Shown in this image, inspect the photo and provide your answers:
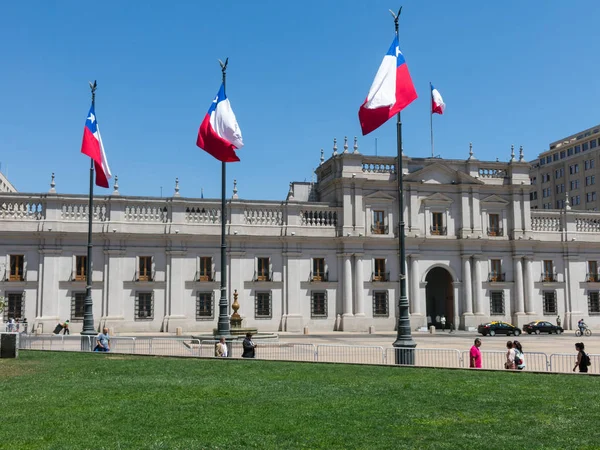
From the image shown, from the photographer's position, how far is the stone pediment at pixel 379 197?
56.7 m

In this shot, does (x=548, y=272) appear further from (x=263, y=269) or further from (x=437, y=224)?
(x=263, y=269)

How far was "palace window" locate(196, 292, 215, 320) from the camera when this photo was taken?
52656 mm

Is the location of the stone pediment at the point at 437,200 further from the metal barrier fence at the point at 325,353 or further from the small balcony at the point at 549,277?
the metal barrier fence at the point at 325,353

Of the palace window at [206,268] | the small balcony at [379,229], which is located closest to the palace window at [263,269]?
the palace window at [206,268]

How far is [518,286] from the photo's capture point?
59.1 meters

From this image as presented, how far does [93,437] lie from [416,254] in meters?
47.7

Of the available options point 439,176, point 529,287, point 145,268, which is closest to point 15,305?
point 145,268

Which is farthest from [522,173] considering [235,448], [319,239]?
[235,448]

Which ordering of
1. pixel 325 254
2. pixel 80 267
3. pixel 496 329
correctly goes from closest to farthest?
pixel 80 267 → pixel 496 329 → pixel 325 254

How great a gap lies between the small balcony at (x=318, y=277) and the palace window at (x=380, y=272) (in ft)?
13.9

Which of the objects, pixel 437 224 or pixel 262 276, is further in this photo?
pixel 437 224

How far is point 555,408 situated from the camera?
1455 centimetres

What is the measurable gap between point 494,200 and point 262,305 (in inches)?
926

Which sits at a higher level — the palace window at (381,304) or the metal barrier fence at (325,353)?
the palace window at (381,304)
